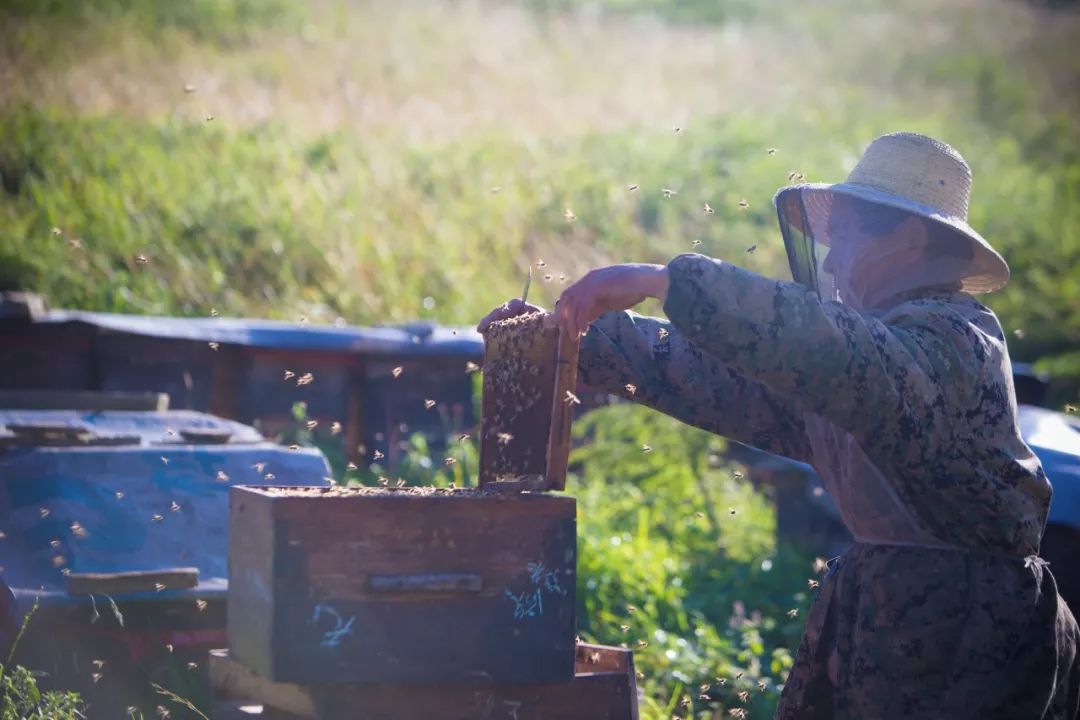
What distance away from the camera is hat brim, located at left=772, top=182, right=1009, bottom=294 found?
136 inches

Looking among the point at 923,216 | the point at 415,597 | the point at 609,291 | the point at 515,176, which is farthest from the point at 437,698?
the point at 515,176

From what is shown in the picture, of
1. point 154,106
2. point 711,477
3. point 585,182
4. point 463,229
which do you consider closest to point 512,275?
point 463,229

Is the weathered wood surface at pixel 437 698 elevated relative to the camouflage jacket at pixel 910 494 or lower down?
lower down

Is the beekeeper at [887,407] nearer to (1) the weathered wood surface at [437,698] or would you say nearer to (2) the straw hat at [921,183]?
(2) the straw hat at [921,183]

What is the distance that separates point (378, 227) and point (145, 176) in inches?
87.2

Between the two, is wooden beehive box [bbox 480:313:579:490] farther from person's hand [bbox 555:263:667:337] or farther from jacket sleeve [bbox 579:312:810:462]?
person's hand [bbox 555:263:667:337]

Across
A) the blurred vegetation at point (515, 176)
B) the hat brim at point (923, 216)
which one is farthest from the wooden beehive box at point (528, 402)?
the hat brim at point (923, 216)

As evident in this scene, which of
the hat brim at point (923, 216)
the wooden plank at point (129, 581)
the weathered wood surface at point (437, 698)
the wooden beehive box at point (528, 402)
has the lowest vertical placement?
the weathered wood surface at point (437, 698)

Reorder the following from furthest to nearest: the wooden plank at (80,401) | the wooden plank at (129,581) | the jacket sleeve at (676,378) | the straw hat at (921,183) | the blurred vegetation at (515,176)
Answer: the blurred vegetation at (515,176) < the wooden plank at (80,401) < the wooden plank at (129,581) < the jacket sleeve at (676,378) < the straw hat at (921,183)

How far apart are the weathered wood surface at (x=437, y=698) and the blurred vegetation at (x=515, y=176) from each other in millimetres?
1252

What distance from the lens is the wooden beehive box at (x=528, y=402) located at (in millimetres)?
3547

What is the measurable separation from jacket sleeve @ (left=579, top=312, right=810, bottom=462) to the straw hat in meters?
0.49

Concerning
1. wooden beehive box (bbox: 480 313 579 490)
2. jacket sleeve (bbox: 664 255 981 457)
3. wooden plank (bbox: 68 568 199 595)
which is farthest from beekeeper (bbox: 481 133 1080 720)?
wooden plank (bbox: 68 568 199 595)

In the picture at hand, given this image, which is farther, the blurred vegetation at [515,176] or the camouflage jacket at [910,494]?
the blurred vegetation at [515,176]
